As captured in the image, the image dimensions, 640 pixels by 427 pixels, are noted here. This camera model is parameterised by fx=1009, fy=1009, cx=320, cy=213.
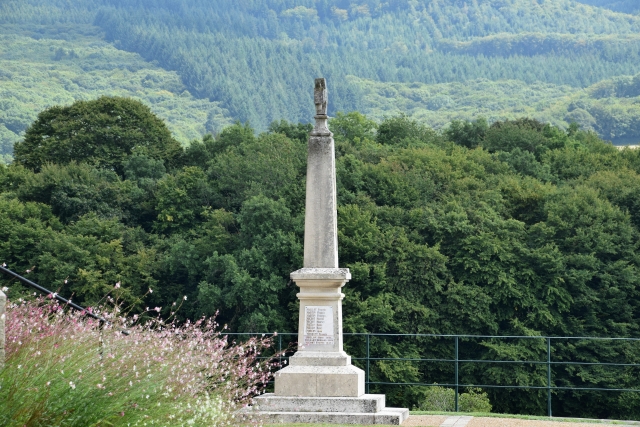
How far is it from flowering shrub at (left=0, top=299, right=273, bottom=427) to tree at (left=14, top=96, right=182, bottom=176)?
141 ft

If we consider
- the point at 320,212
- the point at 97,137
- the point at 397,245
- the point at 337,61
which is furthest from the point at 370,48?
the point at 320,212

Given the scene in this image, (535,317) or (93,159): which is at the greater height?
(93,159)

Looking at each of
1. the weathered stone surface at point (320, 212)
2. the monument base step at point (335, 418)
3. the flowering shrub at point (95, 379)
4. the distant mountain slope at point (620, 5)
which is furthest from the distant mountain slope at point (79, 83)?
the distant mountain slope at point (620, 5)

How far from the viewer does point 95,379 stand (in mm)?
6336

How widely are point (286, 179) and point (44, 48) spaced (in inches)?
4282

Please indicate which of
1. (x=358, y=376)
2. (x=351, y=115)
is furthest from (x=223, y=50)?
(x=358, y=376)

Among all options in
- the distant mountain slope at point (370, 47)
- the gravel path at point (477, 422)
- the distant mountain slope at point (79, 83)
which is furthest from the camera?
the distant mountain slope at point (370, 47)

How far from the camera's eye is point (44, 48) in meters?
141

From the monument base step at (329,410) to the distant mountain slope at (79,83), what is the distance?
74.6 meters

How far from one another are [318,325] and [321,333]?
0.12m

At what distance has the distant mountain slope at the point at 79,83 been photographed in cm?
9800

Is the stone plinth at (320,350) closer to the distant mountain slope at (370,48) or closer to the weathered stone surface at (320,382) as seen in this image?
the weathered stone surface at (320,382)

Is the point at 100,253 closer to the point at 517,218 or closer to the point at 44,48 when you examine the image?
the point at 517,218

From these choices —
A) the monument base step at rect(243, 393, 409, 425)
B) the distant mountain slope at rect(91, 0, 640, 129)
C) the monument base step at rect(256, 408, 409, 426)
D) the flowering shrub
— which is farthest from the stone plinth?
the distant mountain slope at rect(91, 0, 640, 129)
